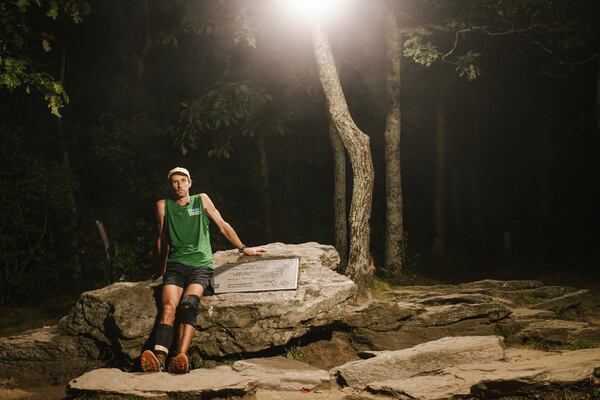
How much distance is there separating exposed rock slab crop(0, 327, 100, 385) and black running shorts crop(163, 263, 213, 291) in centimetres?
169

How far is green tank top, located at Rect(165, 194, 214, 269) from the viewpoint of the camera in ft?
20.8

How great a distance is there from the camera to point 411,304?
7.45 metres

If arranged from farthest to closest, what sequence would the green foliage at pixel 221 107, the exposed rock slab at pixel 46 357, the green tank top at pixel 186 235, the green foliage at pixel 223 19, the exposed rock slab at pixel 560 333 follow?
the green foliage at pixel 221 107 → the green foliage at pixel 223 19 → the exposed rock slab at pixel 46 357 → the green tank top at pixel 186 235 → the exposed rock slab at pixel 560 333

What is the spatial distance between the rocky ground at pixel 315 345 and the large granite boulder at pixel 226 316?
0.04 feet

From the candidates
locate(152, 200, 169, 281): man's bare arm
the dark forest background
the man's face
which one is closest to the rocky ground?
locate(152, 200, 169, 281): man's bare arm

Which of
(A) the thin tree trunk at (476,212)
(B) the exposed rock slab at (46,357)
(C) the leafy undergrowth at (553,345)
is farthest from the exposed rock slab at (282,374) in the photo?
(A) the thin tree trunk at (476,212)

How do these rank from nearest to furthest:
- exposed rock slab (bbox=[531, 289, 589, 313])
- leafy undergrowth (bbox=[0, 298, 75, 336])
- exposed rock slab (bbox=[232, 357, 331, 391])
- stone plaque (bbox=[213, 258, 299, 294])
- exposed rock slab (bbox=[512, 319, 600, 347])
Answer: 1. exposed rock slab (bbox=[232, 357, 331, 391])
2. exposed rock slab (bbox=[512, 319, 600, 347])
3. stone plaque (bbox=[213, 258, 299, 294])
4. exposed rock slab (bbox=[531, 289, 589, 313])
5. leafy undergrowth (bbox=[0, 298, 75, 336])

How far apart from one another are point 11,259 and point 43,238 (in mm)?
1261

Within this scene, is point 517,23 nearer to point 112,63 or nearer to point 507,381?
point 507,381

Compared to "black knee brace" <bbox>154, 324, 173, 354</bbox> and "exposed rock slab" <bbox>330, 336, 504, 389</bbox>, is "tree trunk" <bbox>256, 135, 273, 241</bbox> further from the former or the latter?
"exposed rock slab" <bbox>330, 336, 504, 389</bbox>

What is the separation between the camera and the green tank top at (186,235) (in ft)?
20.8

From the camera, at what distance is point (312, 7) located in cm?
869

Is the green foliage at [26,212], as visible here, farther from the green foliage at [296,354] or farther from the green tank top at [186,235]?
the green foliage at [296,354]

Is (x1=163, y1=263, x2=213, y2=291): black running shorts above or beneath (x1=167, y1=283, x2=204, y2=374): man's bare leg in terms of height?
above
